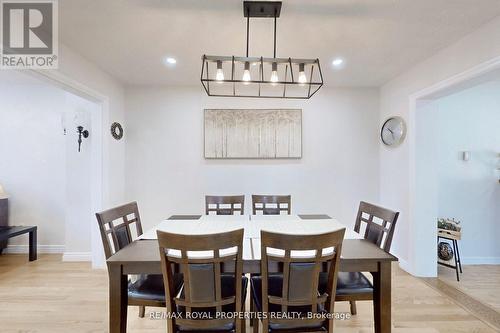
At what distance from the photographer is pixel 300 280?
1288 millimetres

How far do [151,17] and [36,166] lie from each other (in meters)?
3.21

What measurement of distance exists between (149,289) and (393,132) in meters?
3.40

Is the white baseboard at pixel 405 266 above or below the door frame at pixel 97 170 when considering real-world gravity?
below

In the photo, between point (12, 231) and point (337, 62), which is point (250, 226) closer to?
point (337, 62)

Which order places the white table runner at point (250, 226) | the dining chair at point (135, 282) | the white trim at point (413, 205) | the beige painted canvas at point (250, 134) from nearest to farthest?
the dining chair at point (135, 282) → the white table runner at point (250, 226) → the white trim at point (413, 205) → the beige painted canvas at point (250, 134)

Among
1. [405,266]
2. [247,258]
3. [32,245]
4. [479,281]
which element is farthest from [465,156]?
[32,245]

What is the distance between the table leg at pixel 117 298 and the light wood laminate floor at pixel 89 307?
619mm

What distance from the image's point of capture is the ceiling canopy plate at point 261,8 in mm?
1687

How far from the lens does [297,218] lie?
2400mm

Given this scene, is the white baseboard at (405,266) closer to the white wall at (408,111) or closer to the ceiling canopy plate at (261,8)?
the white wall at (408,111)

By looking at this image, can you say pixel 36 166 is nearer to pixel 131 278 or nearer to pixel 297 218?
pixel 131 278

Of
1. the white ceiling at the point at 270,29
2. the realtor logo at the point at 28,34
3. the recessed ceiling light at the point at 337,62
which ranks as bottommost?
the realtor logo at the point at 28,34

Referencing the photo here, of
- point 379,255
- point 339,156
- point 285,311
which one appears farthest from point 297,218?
point 339,156

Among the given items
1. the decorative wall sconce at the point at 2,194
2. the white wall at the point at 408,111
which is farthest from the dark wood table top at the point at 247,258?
the decorative wall sconce at the point at 2,194
